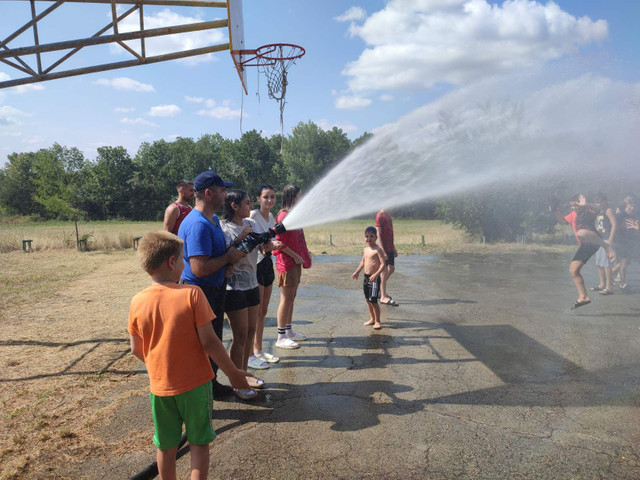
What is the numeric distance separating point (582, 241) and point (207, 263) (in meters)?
6.53

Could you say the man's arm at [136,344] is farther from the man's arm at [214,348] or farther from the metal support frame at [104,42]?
the metal support frame at [104,42]

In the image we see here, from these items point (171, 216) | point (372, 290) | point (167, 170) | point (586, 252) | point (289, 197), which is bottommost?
point (372, 290)

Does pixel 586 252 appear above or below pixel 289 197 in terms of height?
below

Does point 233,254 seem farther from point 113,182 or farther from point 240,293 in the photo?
point 113,182

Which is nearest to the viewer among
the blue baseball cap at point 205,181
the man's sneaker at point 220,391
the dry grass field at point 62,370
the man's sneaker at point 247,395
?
the dry grass field at point 62,370

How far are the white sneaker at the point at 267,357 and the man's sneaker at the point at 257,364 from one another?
6cm

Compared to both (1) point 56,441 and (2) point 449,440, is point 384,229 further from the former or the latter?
(1) point 56,441

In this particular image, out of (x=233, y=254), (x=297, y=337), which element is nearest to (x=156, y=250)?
(x=233, y=254)

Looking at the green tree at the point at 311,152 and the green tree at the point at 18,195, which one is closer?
the green tree at the point at 18,195

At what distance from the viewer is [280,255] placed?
17.2 ft

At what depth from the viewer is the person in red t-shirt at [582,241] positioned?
6797mm

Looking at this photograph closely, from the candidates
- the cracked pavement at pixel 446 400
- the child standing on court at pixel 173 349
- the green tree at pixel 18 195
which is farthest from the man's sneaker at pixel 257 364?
the green tree at pixel 18 195

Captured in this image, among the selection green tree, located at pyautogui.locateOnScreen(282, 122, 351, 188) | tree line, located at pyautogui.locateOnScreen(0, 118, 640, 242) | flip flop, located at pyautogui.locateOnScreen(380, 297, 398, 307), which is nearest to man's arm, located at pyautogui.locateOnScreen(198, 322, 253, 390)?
flip flop, located at pyautogui.locateOnScreen(380, 297, 398, 307)

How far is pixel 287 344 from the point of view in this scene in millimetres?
5242
